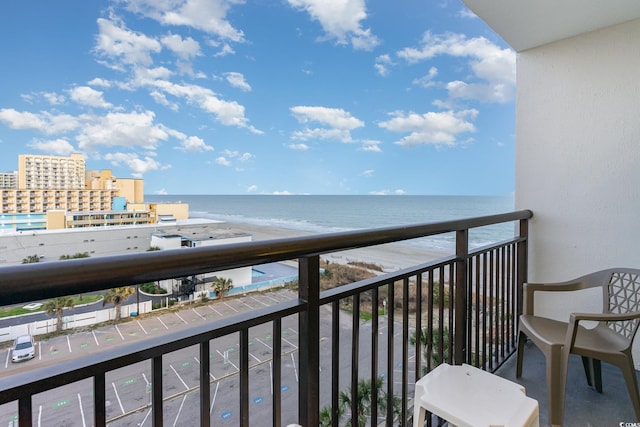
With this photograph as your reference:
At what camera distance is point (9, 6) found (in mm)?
10117

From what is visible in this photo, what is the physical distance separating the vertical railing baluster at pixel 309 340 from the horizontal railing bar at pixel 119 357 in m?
0.11

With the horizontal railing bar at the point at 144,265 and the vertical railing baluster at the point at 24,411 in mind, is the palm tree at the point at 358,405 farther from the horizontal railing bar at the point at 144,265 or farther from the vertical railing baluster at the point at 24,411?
the vertical railing baluster at the point at 24,411

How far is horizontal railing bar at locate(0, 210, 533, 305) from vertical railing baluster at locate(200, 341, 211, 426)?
20cm

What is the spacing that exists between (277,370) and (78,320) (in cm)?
148

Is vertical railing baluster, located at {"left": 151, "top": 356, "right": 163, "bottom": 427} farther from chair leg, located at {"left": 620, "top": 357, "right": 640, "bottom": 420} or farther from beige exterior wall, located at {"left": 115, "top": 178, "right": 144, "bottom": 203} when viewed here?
beige exterior wall, located at {"left": 115, "top": 178, "right": 144, "bottom": 203}

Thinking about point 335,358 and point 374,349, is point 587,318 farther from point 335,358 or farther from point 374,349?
point 335,358

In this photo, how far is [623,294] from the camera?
1823 mm

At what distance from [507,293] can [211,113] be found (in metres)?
23.7

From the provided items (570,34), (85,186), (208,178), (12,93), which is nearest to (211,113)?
(208,178)

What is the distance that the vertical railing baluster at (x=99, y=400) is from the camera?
57 cm

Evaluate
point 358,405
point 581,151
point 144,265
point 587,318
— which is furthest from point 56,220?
point 581,151

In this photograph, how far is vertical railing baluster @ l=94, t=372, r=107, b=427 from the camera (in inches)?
22.5

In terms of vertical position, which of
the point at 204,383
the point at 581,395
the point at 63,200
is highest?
the point at 63,200

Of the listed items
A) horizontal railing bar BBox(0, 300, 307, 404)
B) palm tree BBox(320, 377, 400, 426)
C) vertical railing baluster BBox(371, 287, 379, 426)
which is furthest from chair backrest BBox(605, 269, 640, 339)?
horizontal railing bar BBox(0, 300, 307, 404)
